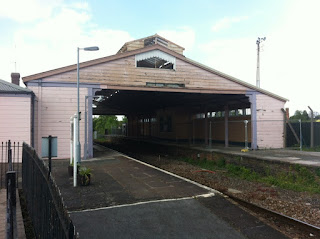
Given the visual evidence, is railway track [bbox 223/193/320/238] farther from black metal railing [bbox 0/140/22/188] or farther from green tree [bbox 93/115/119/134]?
green tree [bbox 93/115/119/134]

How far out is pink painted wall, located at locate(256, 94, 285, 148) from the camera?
18.3 meters

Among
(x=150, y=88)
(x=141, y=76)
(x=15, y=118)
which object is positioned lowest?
(x=15, y=118)

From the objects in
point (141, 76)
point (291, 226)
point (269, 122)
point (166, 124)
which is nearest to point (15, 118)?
point (141, 76)

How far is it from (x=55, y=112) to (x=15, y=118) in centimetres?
196

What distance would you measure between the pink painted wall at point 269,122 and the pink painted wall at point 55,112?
11910mm

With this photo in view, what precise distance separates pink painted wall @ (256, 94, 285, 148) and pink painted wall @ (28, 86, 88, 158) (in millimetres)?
11910

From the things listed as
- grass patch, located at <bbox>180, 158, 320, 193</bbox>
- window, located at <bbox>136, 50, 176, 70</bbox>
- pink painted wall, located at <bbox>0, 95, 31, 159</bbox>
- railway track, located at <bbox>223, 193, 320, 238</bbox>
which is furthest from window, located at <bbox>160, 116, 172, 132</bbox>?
railway track, located at <bbox>223, 193, 320, 238</bbox>

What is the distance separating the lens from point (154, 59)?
1608 centimetres

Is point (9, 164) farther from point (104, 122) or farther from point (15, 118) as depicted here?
point (104, 122)

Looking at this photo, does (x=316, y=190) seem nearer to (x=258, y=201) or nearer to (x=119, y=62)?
(x=258, y=201)

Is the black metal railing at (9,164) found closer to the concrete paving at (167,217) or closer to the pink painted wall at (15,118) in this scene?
the pink painted wall at (15,118)

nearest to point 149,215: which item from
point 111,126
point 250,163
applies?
point 250,163

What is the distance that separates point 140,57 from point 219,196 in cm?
1084

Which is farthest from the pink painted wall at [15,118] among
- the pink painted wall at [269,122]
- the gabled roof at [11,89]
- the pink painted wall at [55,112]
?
the pink painted wall at [269,122]
